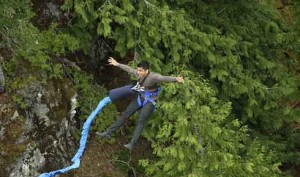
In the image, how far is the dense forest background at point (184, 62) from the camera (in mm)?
8617

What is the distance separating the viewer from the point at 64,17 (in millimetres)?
12141

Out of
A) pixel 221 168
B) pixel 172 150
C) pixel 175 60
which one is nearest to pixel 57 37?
pixel 175 60

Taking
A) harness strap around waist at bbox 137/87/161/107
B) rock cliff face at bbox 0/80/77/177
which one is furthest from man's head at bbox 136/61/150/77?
rock cliff face at bbox 0/80/77/177

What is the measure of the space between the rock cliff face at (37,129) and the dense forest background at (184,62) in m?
0.27

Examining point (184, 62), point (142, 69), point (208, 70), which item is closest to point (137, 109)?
point (142, 69)

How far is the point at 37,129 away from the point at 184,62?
3839 mm

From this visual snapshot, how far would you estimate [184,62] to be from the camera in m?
10.8

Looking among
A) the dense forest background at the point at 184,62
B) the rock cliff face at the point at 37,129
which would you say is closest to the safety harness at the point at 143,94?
the dense forest background at the point at 184,62

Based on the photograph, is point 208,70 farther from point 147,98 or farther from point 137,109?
point 147,98

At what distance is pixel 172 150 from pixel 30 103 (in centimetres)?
378

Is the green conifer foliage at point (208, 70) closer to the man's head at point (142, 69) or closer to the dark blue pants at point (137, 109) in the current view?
the dark blue pants at point (137, 109)

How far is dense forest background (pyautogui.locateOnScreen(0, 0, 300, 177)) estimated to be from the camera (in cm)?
862

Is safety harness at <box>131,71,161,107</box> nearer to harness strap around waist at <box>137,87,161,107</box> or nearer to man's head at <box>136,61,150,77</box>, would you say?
harness strap around waist at <box>137,87,161,107</box>

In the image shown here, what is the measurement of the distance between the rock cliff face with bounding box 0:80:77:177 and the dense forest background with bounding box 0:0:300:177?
27cm
